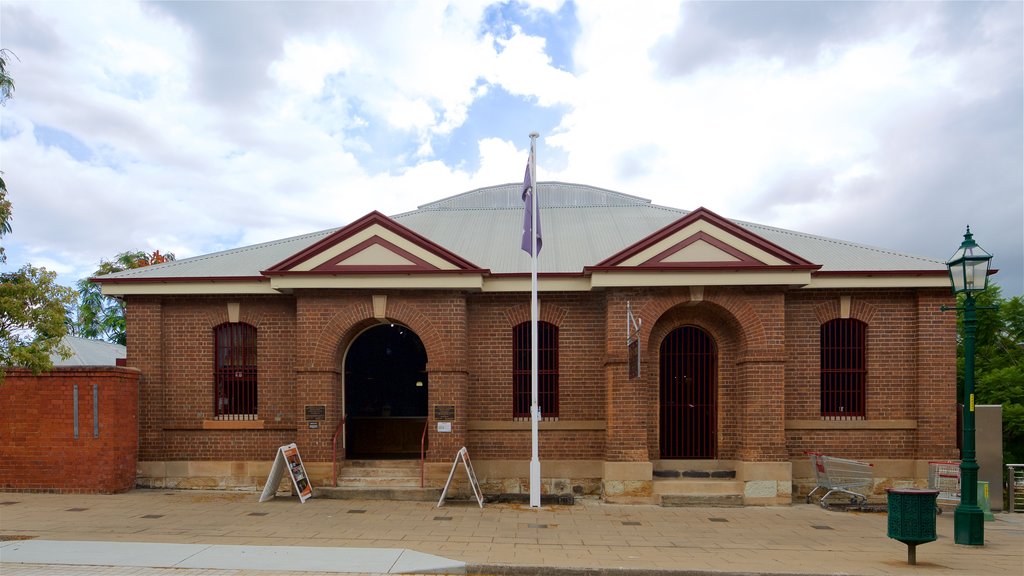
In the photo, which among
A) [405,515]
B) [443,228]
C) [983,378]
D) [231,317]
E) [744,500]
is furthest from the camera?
[983,378]

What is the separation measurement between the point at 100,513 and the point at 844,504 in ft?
47.6

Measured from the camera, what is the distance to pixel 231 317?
15250mm

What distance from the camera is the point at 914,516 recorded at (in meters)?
9.36

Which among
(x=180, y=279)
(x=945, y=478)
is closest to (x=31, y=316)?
(x=180, y=279)

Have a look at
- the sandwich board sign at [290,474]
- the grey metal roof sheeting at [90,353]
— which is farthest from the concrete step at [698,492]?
the grey metal roof sheeting at [90,353]

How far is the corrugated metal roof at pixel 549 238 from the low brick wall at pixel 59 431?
2.55 m

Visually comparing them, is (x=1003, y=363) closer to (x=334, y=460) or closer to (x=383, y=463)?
(x=383, y=463)

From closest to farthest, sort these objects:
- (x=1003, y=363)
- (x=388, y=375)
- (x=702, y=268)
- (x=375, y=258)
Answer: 1. (x=702, y=268)
2. (x=375, y=258)
3. (x=388, y=375)
4. (x=1003, y=363)

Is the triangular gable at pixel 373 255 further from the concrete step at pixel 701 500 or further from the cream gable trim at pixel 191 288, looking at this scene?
the concrete step at pixel 701 500

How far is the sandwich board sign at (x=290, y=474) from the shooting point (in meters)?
13.6

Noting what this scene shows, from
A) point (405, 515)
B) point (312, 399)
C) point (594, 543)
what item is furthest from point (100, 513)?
point (594, 543)

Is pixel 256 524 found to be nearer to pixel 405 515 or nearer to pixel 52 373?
pixel 405 515

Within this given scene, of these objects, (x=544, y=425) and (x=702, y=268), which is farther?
(x=544, y=425)

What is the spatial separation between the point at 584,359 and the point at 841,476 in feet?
19.2
